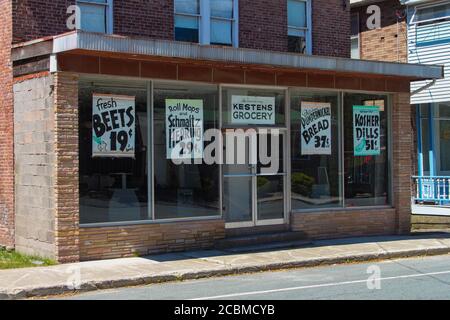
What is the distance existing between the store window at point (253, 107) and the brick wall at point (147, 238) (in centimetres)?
222

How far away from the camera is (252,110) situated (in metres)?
14.0

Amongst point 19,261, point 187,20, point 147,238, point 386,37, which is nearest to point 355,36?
point 386,37

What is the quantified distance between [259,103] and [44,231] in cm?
529

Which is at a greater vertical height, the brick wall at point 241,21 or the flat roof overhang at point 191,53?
the brick wall at point 241,21

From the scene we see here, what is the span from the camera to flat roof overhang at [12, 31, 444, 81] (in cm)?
1069

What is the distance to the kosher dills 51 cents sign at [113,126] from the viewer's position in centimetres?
1195

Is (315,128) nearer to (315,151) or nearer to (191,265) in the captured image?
(315,151)

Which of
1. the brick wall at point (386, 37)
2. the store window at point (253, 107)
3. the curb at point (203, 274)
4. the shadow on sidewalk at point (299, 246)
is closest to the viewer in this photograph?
the curb at point (203, 274)

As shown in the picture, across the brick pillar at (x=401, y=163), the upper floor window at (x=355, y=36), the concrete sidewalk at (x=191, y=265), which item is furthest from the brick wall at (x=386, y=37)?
the concrete sidewalk at (x=191, y=265)

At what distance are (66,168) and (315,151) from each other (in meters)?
5.95

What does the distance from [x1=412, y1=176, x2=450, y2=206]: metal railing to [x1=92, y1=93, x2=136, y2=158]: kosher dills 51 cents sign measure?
1177 cm

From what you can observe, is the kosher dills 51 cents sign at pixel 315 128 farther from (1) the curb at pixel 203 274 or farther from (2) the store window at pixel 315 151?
(1) the curb at pixel 203 274

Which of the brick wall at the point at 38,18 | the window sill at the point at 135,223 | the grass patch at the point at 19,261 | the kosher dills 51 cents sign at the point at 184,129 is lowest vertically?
the grass patch at the point at 19,261

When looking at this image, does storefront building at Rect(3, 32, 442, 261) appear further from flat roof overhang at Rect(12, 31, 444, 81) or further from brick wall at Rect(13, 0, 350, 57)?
brick wall at Rect(13, 0, 350, 57)
